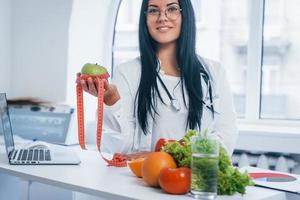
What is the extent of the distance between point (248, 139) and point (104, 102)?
1.43 meters

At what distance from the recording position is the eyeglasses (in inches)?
73.0

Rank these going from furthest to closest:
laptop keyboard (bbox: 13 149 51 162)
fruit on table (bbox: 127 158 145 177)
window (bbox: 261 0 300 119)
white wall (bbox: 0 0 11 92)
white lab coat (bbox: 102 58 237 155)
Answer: white wall (bbox: 0 0 11 92) < window (bbox: 261 0 300 119) < white lab coat (bbox: 102 58 237 155) < laptop keyboard (bbox: 13 149 51 162) < fruit on table (bbox: 127 158 145 177)

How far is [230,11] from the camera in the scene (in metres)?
3.32

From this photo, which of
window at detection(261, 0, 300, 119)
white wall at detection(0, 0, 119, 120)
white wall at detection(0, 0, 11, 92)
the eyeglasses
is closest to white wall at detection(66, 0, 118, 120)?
white wall at detection(0, 0, 119, 120)

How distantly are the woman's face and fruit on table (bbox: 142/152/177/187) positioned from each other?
0.75 m

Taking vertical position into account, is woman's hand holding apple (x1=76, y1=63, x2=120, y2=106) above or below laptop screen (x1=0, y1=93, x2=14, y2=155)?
above

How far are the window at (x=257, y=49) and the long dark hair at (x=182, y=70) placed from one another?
1.25 meters

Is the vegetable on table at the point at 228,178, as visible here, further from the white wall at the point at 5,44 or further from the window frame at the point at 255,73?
the white wall at the point at 5,44

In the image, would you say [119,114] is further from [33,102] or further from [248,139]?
[33,102]

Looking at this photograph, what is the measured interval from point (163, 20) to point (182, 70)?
24 centimetres

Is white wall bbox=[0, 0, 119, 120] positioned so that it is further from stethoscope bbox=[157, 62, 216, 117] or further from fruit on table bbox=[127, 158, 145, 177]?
A: fruit on table bbox=[127, 158, 145, 177]

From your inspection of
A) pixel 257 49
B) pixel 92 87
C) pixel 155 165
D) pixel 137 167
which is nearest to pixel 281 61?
pixel 257 49

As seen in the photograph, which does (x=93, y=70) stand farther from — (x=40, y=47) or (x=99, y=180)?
(x=40, y=47)

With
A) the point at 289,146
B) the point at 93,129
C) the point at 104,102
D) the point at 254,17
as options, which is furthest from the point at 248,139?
the point at 104,102
